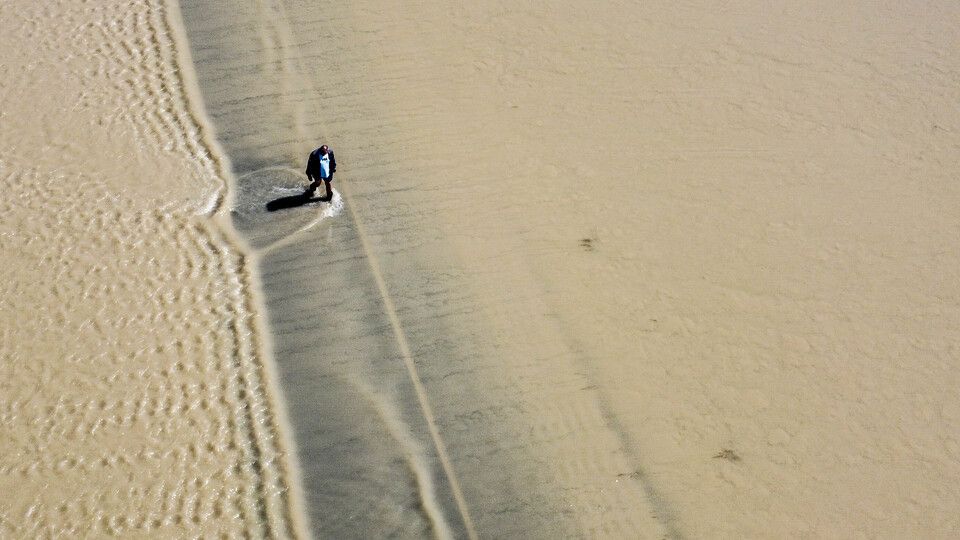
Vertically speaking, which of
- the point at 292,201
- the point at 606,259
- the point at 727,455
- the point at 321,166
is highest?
the point at 321,166

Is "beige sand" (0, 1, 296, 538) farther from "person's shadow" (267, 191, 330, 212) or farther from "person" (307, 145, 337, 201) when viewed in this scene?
"person" (307, 145, 337, 201)

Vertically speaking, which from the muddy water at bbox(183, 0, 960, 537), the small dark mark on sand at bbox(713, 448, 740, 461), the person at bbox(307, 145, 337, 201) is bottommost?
the small dark mark on sand at bbox(713, 448, 740, 461)

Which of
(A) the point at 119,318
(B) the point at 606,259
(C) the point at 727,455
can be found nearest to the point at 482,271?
(B) the point at 606,259

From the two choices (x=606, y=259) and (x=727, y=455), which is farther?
(x=606, y=259)

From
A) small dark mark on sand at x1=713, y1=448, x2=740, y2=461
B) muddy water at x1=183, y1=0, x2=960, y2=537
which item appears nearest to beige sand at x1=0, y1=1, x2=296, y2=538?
muddy water at x1=183, y1=0, x2=960, y2=537

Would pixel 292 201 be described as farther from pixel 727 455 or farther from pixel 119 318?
pixel 727 455
